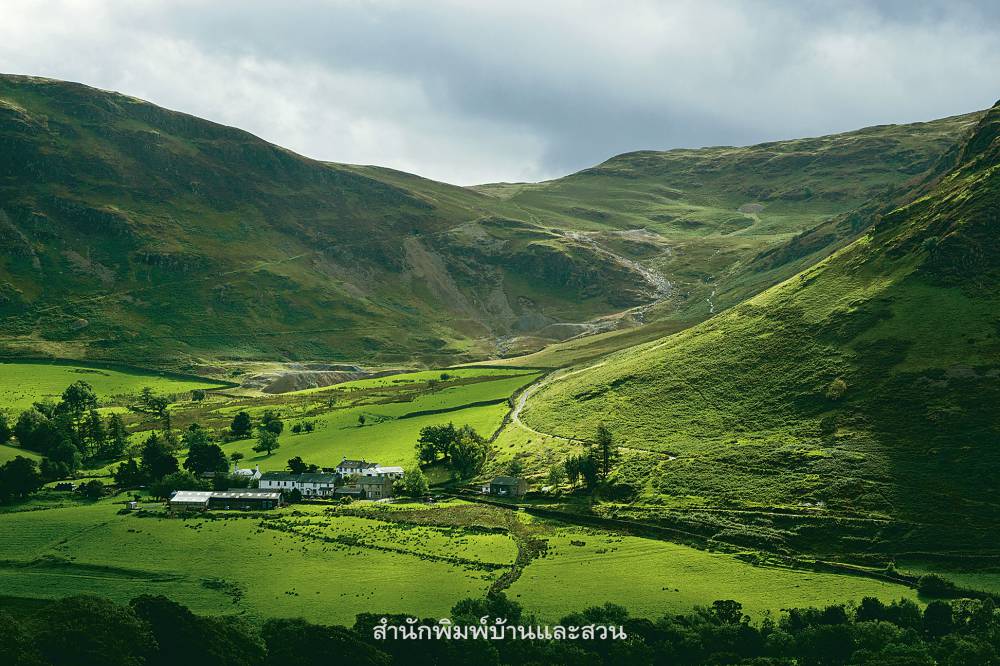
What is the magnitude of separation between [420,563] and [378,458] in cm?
5319

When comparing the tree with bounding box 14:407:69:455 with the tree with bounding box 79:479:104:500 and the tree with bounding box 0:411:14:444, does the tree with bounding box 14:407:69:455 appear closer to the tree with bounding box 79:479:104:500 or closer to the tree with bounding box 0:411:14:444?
the tree with bounding box 0:411:14:444

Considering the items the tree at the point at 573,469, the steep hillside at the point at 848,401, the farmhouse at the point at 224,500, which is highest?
the steep hillside at the point at 848,401

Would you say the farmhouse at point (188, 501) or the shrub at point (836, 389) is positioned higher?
the shrub at point (836, 389)

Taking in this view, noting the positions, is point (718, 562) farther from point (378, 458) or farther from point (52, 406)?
point (52, 406)

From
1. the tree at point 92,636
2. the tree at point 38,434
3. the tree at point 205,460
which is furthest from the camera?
the tree at point 38,434

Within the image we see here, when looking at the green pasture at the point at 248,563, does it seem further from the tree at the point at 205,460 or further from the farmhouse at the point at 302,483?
the tree at the point at 205,460

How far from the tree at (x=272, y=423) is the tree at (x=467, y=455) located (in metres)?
44.0

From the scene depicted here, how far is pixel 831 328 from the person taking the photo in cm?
12181

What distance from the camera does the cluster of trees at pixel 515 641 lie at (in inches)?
2157

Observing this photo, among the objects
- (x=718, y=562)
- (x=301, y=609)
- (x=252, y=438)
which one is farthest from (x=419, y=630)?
(x=252, y=438)

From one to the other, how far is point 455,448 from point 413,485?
1254cm

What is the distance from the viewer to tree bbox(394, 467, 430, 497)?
4377 inches

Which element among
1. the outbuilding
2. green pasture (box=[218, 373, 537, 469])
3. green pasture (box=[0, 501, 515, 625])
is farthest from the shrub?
green pasture (box=[218, 373, 537, 469])

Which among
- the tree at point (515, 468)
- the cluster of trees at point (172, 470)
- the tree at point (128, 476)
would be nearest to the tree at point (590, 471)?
the tree at point (515, 468)
